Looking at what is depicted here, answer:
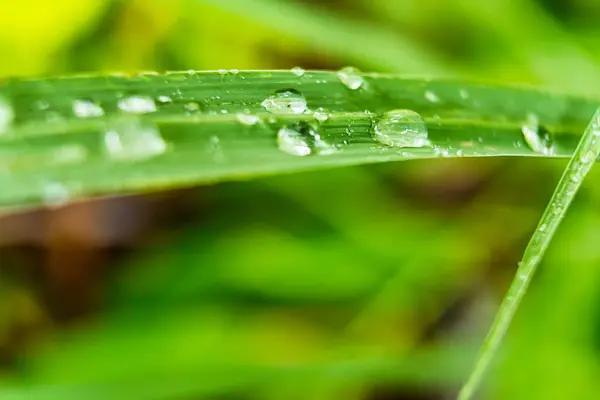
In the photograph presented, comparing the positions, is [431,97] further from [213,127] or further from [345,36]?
[345,36]

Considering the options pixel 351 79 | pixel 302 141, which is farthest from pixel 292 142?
pixel 351 79

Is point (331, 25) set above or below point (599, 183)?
above

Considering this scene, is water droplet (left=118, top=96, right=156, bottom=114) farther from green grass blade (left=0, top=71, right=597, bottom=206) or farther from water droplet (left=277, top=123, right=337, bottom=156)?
water droplet (left=277, top=123, right=337, bottom=156)

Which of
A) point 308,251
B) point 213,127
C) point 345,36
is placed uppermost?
point 345,36

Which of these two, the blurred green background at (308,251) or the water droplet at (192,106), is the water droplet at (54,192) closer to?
the water droplet at (192,106)

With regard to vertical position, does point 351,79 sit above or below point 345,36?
below

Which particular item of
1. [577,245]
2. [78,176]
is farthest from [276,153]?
[577,245]

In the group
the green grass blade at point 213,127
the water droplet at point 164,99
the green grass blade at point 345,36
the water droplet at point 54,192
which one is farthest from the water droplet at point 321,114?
the green grass blade at point 345,36

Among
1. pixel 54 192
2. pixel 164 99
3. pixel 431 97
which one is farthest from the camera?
pixel 431 97

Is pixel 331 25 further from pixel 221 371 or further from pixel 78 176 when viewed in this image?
pixel 78 176
